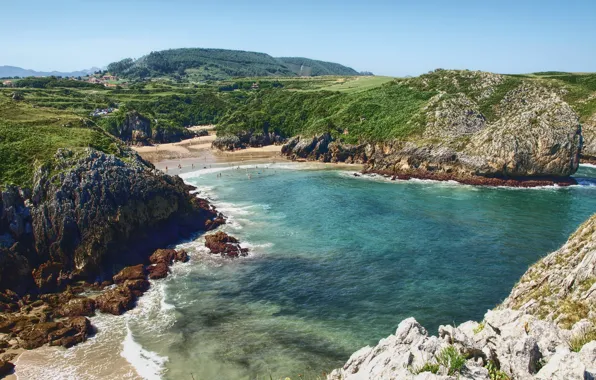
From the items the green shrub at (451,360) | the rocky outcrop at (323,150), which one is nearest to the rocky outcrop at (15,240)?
the green shrub at (451,360)

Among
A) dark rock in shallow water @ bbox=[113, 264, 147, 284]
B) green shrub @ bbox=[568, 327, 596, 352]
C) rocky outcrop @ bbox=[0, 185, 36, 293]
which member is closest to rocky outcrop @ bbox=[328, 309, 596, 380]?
green shrub @ bbox=[568, 327, 596, 352]

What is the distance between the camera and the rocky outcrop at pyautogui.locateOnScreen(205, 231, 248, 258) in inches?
1678

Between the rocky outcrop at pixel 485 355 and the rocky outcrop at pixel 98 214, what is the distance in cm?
3252

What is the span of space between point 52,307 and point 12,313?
2.82 m

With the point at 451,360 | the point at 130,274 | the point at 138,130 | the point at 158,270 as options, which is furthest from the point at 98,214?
the point at 138,130

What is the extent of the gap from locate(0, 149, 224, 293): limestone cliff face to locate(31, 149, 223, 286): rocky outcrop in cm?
8

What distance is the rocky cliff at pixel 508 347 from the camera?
1125 centimetres

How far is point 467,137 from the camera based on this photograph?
78.7 m

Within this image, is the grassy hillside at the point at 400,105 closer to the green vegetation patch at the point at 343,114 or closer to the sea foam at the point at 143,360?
the green vegetation patch at the point at 343,114

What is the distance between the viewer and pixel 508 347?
12.7m

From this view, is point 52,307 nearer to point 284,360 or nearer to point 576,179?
point 284,360

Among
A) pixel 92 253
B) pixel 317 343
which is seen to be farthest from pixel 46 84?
pixel 317 343

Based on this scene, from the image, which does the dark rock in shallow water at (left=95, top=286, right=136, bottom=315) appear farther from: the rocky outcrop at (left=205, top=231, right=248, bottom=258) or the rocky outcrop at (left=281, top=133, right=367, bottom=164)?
the rocky outcrop at (left=281, top=133, right=367, bottom=164)

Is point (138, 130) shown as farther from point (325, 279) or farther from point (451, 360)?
point (451, 360)
